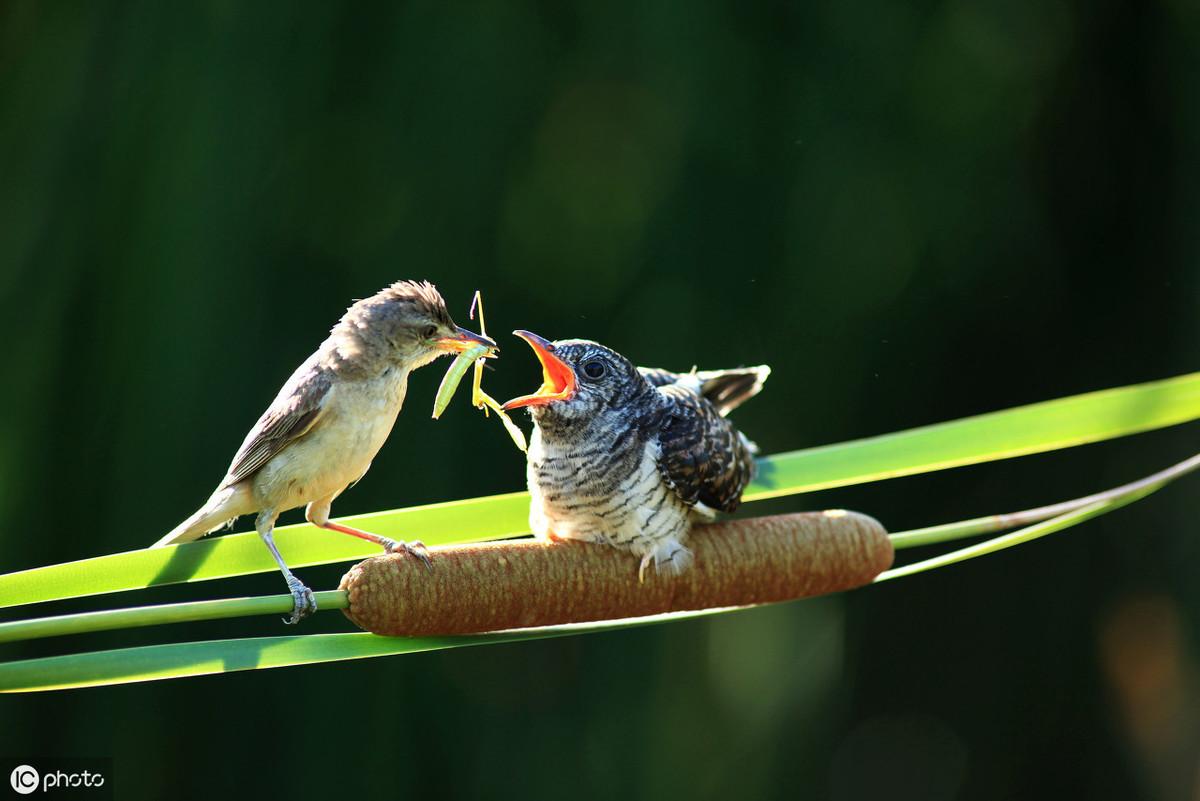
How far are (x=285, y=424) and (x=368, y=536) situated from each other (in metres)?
0.16

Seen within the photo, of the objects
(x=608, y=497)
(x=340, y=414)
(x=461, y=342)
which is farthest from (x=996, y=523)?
(x=340, y=414)

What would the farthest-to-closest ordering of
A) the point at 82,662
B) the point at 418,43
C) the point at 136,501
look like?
the point at 418,43
the point at 136,501
the point at 82,662

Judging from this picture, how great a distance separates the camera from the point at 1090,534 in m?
2.94

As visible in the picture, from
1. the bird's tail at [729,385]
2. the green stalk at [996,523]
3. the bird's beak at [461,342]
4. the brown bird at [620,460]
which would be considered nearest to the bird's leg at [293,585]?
the bird's beak at [461,342]

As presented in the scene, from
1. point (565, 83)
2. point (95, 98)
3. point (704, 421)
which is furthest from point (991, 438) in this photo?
point (95, 98)

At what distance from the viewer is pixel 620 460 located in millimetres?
1559

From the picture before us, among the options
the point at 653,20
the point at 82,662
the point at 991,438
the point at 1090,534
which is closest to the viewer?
the point at 82,662

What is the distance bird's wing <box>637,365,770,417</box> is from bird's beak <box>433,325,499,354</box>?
0.72 metres

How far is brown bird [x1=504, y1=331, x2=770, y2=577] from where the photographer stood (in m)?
1.49

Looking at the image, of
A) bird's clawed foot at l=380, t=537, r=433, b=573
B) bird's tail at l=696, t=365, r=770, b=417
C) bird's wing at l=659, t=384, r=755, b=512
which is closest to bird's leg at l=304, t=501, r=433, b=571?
bird's clawed foot at l=380, t=537, r=433, b=573

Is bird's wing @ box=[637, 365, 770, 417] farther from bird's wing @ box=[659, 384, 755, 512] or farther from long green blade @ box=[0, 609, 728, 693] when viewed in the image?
long green blade @ box=[0, 609, 728, 693]

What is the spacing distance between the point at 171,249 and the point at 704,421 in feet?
4.10

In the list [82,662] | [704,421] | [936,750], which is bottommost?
[936,750]

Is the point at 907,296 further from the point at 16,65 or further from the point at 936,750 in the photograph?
the point at 16,65
